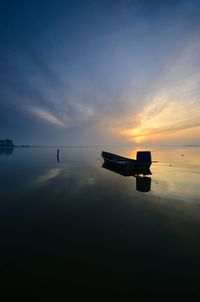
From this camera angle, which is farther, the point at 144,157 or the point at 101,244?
the point at 144,157

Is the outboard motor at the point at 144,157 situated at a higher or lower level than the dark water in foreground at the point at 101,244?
higher

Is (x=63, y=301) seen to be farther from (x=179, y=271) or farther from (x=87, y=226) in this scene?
(x=87, y=226)

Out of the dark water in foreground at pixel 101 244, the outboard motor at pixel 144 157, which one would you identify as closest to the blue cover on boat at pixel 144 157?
the outboard motor at pixel 144 157

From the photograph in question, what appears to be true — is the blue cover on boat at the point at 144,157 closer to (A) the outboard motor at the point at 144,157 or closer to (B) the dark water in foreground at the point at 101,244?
(A) the outboard motor at the point at 144,157

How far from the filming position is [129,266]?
642cm

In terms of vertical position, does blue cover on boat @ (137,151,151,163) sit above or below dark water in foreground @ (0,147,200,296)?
above

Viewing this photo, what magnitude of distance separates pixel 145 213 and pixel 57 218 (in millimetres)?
6195

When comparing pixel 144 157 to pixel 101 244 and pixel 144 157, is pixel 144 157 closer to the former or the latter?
pixel 144 157

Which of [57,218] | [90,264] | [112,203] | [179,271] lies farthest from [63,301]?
[112,203]

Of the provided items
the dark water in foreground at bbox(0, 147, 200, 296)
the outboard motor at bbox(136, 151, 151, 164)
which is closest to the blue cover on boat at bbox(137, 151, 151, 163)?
the outboard motor at bbox(136, 151, 151, 164)

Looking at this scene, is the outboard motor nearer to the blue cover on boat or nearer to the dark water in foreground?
the blue cover on boat

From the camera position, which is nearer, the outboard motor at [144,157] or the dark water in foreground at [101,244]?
the dark water in foreground at [101,244]

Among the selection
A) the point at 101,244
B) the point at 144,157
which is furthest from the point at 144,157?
the point at 101,244

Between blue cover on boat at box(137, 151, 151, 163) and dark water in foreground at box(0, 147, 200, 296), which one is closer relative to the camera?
dark water in foreground at box(0, 147, 200, 296)
